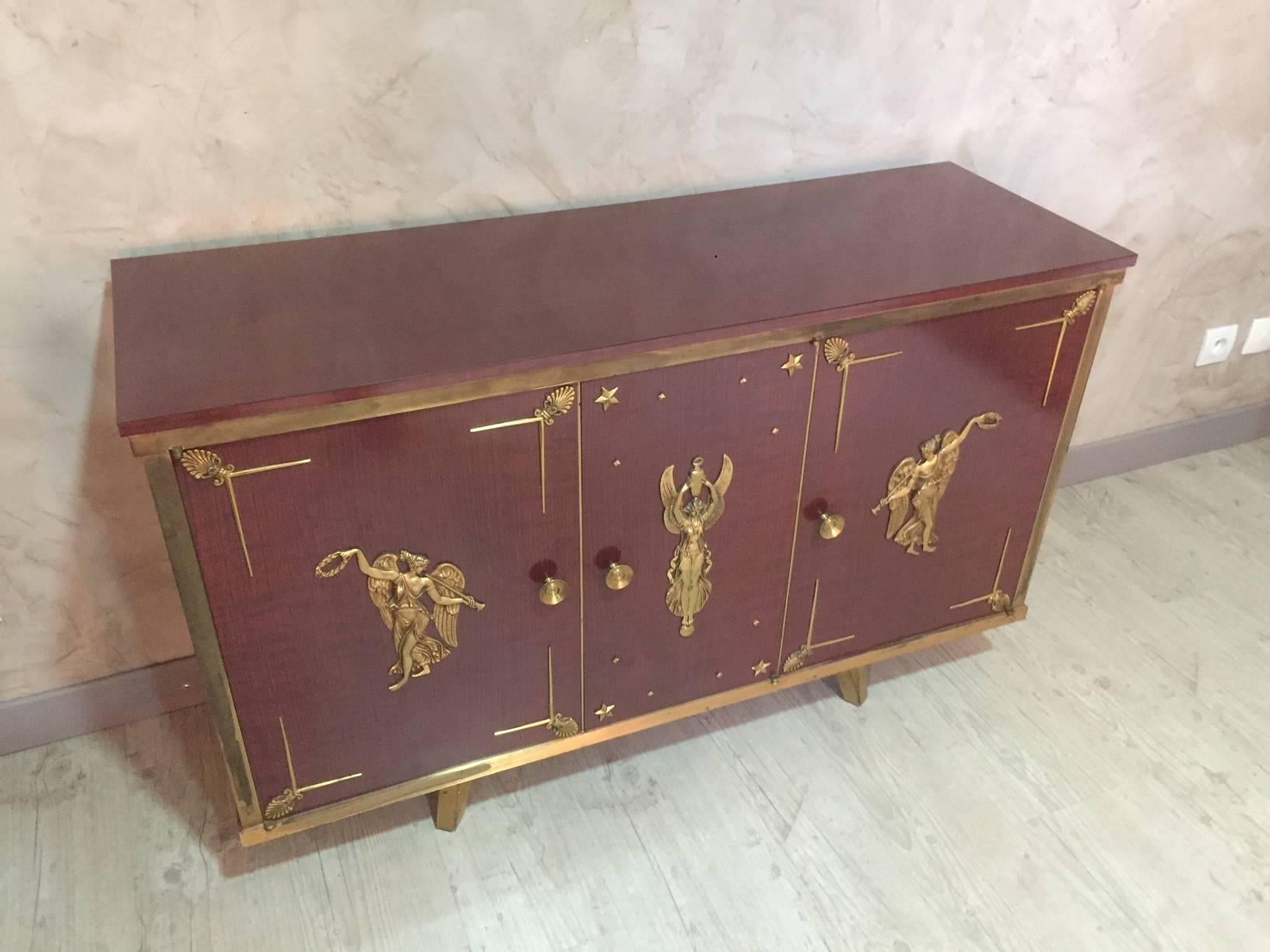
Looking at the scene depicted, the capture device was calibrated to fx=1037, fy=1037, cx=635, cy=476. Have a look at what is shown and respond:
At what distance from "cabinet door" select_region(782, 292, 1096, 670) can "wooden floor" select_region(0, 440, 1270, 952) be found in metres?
0.21

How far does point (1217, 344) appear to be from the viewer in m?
2.21

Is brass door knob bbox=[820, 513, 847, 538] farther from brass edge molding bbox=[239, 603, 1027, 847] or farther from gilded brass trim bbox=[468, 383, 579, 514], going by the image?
gilded brass trim bbox=[468, 383, 579, 514]

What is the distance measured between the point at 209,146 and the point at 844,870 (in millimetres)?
1296

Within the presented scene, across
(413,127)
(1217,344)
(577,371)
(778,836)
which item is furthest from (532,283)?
(1217,344)

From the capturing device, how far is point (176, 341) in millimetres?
1123

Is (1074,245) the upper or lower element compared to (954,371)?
upper

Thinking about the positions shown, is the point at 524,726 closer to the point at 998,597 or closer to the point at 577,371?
the point at 577,371

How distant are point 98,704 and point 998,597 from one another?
4.74ft

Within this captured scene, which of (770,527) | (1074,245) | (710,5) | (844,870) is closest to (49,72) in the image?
Result: (710,5)

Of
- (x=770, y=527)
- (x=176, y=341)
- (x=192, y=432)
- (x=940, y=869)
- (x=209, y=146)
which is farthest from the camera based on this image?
(x=940, y=869)

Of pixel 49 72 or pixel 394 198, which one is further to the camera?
pixel 394 198

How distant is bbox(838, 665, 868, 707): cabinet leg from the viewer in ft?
5.63

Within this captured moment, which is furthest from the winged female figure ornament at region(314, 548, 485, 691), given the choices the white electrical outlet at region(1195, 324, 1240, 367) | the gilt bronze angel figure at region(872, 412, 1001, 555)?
the white electrical outlet at region(1195, 324, 1240, 367)

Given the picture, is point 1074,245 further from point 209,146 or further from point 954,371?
point 209,146
